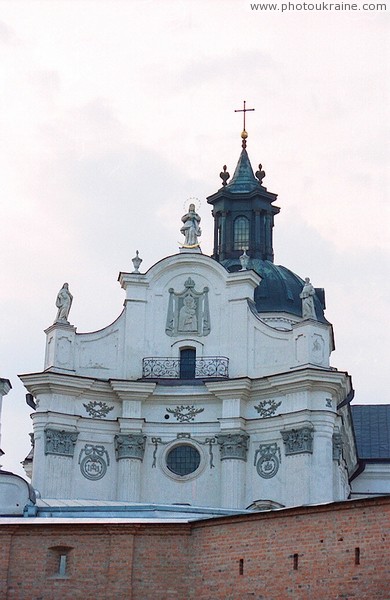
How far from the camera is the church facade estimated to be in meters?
41.3

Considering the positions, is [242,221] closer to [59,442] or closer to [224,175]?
[224,175]

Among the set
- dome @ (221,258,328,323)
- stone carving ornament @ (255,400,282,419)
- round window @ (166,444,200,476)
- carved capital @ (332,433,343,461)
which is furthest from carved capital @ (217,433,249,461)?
dome @ (221,258,328,323)

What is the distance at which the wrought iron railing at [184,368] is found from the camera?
43.4 meters

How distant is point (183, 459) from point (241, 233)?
50.0 feet

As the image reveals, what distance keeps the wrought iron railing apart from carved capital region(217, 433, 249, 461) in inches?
82.9

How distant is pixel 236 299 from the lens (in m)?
44.1

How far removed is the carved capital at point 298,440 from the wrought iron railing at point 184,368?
3.23m

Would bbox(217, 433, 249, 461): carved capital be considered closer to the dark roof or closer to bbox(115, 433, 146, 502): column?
bbox(115, 433, 146, 502): column

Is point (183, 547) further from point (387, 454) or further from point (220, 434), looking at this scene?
point (387, 454)

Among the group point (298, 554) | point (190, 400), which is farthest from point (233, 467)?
point (298, 554)

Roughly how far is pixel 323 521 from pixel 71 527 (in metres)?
5.28

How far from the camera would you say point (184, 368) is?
144ft

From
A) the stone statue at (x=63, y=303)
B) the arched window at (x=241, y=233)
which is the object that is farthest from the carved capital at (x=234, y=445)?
the arched window at (x=241, y=233)

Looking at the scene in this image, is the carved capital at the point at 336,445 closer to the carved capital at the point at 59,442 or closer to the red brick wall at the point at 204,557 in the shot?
the carved capital at the point at 59,442
